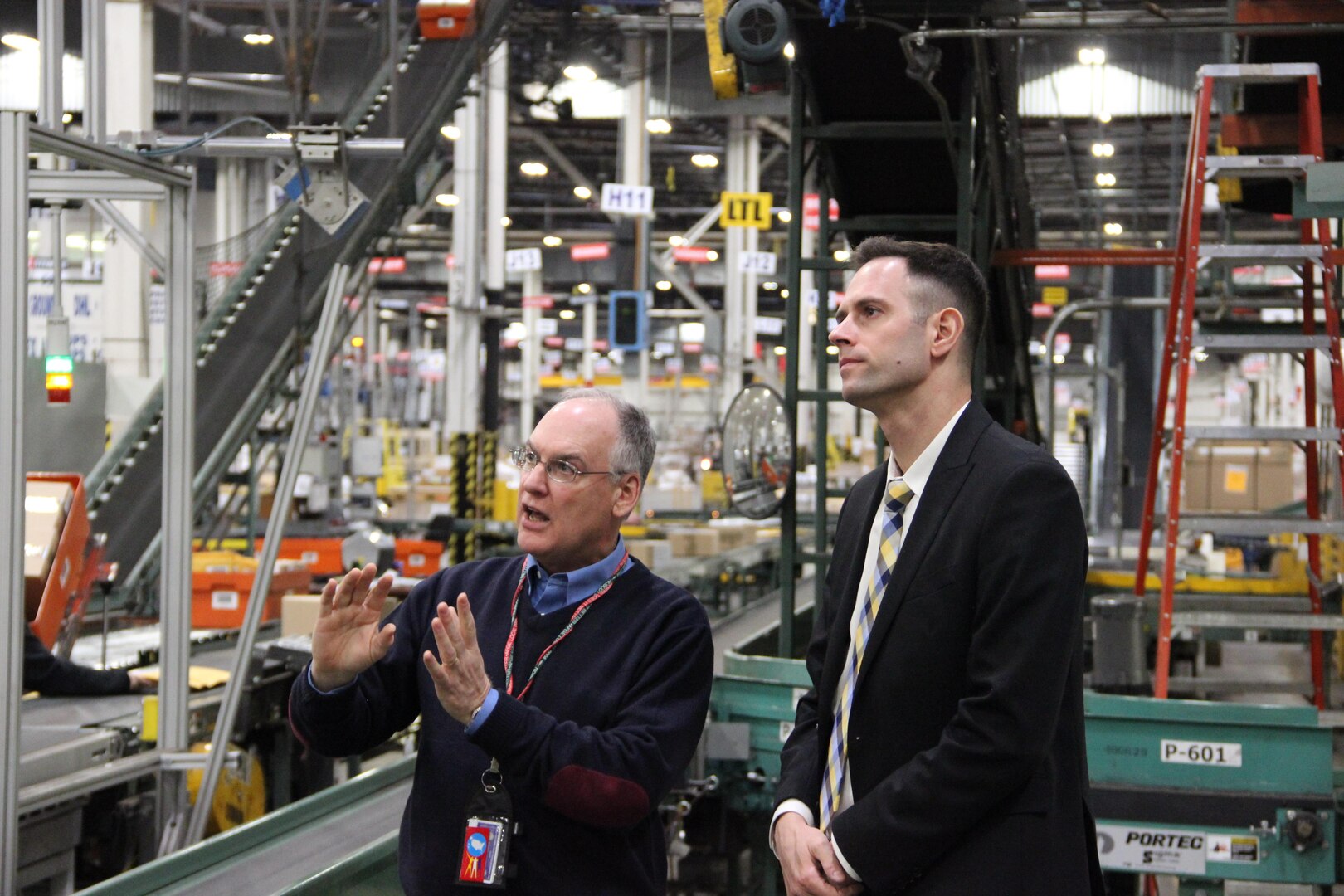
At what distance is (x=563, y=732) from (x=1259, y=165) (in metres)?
3.33

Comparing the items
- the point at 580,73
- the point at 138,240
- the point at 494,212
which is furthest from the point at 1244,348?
the point at 580,73

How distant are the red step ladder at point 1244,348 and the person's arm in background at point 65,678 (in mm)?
3588

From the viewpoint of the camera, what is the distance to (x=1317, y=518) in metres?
4.62

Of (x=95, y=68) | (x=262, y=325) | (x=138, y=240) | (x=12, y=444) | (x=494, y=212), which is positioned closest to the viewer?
(x=12, y=444)

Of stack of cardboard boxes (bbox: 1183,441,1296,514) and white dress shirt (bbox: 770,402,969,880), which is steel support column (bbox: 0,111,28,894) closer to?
white dress shirt (bbox: 770,402,969,880)

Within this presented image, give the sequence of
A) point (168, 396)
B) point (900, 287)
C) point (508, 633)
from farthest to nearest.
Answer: point (168, 396) → point (508, 633) → point (900, 287)

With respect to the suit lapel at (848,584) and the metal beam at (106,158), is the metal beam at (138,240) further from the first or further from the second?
the suit lapel at (848,584)

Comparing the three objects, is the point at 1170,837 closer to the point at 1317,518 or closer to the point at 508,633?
the point at 1317,518

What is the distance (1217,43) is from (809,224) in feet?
21.4

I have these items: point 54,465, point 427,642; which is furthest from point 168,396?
point 427,642

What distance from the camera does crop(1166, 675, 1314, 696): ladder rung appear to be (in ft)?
17.3

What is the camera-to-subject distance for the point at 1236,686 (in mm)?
5406

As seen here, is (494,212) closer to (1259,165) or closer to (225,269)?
(225,269)

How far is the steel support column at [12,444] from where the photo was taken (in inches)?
134
